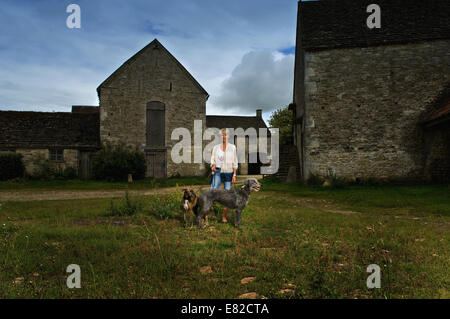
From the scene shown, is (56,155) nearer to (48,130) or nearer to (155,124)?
(48,130)

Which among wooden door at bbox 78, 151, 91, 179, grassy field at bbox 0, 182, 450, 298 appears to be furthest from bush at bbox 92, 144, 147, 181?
grassy field at bbox 0, 182, 450, 298

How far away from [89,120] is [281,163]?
1479 cm

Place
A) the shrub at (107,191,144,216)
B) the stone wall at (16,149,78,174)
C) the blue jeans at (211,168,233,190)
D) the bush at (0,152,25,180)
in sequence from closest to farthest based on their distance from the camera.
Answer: the blue jeans at (211,168,233,190), the shrub at (107,191,144,216), the bush at (0,152,25,180), the stone wall at (16,149,78,174)

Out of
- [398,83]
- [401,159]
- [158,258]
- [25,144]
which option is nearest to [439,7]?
[398,83]

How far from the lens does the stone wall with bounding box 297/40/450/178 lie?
15148 millimetres

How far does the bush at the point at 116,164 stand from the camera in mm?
19453

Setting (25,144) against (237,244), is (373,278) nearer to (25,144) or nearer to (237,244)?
(237,244)

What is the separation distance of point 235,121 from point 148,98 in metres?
19.4

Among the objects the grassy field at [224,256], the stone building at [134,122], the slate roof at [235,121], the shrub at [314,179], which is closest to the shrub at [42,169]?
the stone building at [134,122]

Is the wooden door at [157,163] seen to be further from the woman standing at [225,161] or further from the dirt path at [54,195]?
the woman standing at [225,161]

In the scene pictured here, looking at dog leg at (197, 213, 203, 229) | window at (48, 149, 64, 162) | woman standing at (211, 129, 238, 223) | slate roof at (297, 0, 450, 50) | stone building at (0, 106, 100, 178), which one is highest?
slate roof at (297, 0, 450, 50)

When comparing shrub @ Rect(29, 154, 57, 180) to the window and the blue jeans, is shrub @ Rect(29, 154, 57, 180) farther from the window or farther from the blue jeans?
the blue jeans

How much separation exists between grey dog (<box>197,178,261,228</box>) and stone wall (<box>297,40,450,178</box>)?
404 inches

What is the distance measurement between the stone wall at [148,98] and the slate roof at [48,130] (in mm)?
2448
